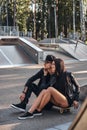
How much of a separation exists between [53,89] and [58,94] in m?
0.17

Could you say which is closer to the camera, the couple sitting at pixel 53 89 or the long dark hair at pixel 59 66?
the couple sitting at pixel 53 89

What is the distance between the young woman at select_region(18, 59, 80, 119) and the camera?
720 cm

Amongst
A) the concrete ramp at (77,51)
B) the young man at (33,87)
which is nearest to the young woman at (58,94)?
the young man at (33,87)

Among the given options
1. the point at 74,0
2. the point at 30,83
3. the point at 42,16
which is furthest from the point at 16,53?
the point at 42,16

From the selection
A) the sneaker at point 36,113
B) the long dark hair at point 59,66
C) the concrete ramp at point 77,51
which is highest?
the long dark hair at point 59,66

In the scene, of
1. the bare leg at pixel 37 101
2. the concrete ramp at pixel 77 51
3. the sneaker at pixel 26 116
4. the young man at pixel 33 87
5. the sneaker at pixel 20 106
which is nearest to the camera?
the bare leg at pixel 37 101

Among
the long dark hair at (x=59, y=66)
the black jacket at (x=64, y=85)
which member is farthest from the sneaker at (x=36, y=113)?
the long dark hair at (x=59, y=66)

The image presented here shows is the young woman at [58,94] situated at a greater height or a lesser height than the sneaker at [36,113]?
greater

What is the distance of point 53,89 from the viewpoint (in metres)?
7.18

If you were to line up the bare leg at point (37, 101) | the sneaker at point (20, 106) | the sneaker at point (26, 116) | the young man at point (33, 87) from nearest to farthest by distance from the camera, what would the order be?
the bare leg at point (37, 101) → the sneaker at point (26, 116) → the young man at point (33, 87) → the sneaker at point (20, 106)

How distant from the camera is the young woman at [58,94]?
7.20 m

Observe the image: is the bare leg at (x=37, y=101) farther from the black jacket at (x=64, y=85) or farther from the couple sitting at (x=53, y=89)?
the black jacket at (x=64, y=85)

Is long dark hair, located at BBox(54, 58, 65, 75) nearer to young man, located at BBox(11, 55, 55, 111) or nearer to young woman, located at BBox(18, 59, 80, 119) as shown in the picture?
young woman, located at BBox(18, 59, 80, 119)

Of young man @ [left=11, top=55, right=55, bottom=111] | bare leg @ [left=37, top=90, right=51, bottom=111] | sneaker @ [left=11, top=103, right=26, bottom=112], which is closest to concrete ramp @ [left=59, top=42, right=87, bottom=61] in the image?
young man @ [left=11, top=55, right=55, bottom=111]
